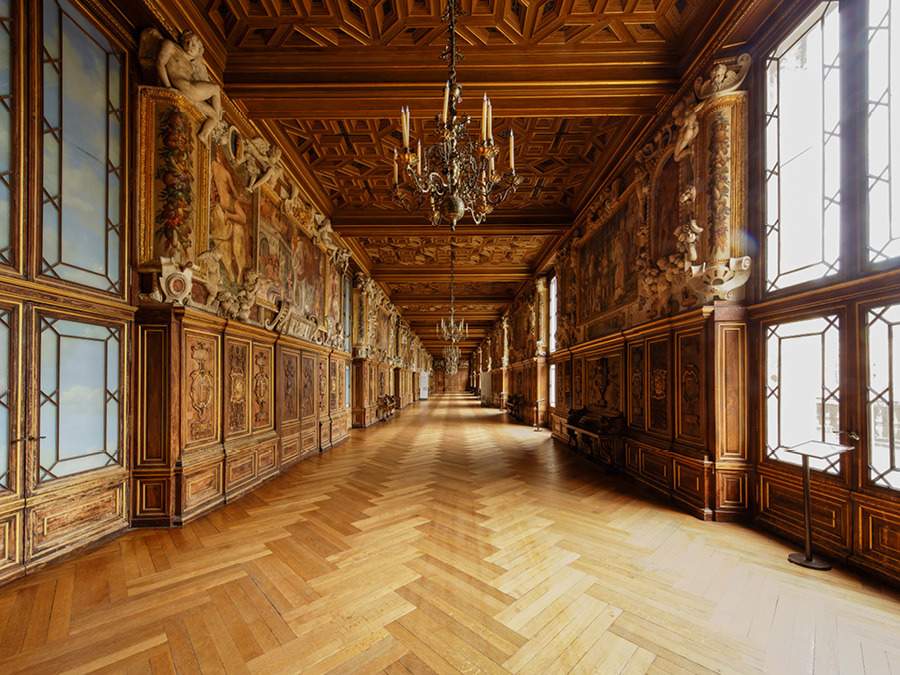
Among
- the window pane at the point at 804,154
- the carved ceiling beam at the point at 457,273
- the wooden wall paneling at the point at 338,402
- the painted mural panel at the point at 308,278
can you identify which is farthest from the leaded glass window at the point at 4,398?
the carved ceiling beam at the point at 457,273

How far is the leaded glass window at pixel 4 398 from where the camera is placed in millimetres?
2857

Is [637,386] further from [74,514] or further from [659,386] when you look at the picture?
[74,514]

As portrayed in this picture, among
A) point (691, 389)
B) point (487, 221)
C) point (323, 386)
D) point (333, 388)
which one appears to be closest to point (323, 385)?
point (323, 386)

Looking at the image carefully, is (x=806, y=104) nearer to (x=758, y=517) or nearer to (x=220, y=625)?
(x=758, y=517)

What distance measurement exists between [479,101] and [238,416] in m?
5.25

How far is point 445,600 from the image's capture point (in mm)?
2629

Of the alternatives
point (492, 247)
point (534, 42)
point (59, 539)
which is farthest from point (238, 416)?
point (492, 247)

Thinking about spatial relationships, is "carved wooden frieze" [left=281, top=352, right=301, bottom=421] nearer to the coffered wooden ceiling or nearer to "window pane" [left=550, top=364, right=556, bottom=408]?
the coffered wooden ceiling

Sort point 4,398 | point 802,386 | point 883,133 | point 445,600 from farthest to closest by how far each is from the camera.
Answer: point 802,386 → point 883,133 → point 4,398 → point 445,600

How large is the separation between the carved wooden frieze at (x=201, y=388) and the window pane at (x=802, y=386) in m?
5.62

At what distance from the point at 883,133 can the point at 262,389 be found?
7213 mm

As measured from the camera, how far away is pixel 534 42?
14.8 feet

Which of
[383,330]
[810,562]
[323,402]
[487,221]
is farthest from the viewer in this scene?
[383,330]

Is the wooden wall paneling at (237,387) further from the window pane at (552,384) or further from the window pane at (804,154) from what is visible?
the window pane at (552,384)
